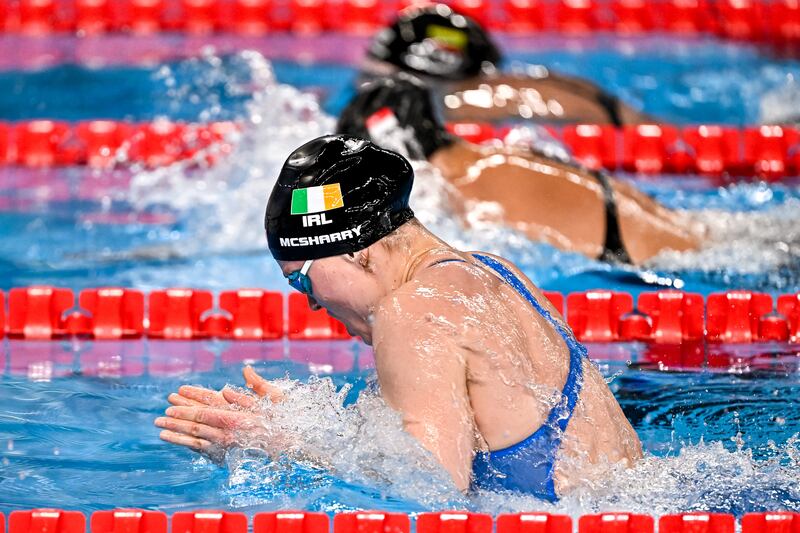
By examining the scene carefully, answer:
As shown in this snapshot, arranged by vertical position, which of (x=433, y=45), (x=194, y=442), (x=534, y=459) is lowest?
(x=433, y=45)

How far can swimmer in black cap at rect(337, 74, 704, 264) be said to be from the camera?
15.6ft

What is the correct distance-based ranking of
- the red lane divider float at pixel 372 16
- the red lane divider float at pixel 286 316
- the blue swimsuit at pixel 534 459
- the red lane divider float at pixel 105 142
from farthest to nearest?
the red lane divider float at pixel 372 16, the red lane divider float at pixel 105 142, the red lane divider float at pixel 286 316, the blue swimsuit at pixel 534 459

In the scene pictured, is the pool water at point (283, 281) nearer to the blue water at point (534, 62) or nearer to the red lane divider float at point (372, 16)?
the blue water at point (534, 62)

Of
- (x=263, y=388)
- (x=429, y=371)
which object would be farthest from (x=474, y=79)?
(x=429, y=371)

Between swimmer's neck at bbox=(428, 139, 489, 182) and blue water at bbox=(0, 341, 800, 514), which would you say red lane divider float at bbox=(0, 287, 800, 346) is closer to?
blue water at bbox=(0, 341, 800, 514)

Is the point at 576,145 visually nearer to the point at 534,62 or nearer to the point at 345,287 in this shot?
the point at 534,62

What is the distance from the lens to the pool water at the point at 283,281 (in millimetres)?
2961

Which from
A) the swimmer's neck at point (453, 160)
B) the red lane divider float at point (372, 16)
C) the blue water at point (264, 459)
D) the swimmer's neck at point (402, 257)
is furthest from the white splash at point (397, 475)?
the red lane divider float at point (372, 16)

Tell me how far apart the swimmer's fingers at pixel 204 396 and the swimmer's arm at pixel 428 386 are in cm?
51

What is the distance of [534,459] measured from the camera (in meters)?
2.65

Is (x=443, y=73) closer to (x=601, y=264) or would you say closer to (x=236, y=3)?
(x=601, y=264)

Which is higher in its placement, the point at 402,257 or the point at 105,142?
the point at 402,257

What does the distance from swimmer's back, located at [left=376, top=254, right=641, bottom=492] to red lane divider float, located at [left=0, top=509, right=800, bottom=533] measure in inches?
4.7

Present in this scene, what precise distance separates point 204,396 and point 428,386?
661mm
